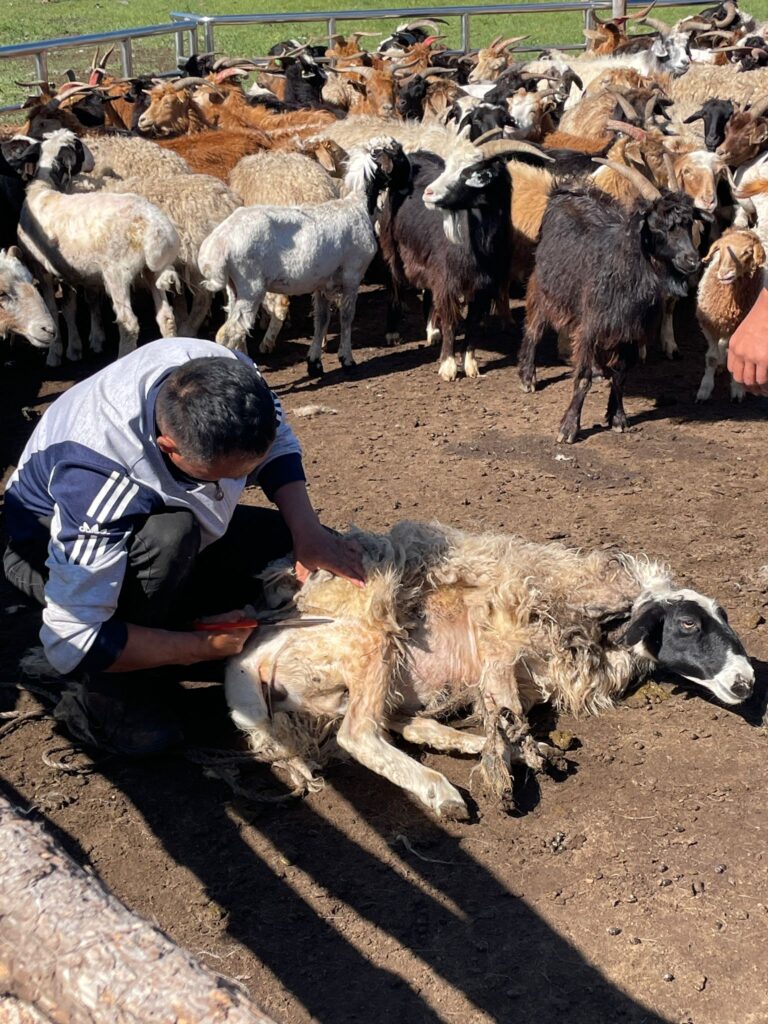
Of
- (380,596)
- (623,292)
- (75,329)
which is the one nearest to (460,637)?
(380,596)

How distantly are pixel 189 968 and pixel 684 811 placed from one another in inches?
80.2

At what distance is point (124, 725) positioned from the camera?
3.69 meters

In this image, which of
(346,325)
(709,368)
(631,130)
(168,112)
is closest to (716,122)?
(631,130)

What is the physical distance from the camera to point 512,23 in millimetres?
33375

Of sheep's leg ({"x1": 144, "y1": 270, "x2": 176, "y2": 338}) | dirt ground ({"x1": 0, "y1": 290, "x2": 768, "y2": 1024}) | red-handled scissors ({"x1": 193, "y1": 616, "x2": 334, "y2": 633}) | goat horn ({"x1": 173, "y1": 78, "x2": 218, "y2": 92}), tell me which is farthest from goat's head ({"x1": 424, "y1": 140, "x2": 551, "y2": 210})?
goat horn ({"x1": 173, "y1": 78, "x2": 218, "y2": 92})

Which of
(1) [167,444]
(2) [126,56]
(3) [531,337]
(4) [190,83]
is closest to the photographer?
(1) [167,444]

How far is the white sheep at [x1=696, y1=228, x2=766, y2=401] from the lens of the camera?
714cm

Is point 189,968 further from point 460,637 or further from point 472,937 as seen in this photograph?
point 460,637

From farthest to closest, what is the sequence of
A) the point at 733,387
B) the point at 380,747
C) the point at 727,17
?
the point at 727,17 → the point at 733,387 → the point at 380,747

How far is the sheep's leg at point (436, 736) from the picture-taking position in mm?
3760

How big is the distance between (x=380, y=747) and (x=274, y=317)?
5392 mm

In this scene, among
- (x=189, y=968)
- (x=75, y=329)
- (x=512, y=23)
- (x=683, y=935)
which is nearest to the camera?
(x=189, y=968)

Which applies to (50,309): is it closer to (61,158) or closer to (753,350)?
(61,158)

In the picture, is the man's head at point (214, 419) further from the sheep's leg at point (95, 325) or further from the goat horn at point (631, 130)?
the goat horn at point (631, 130)
